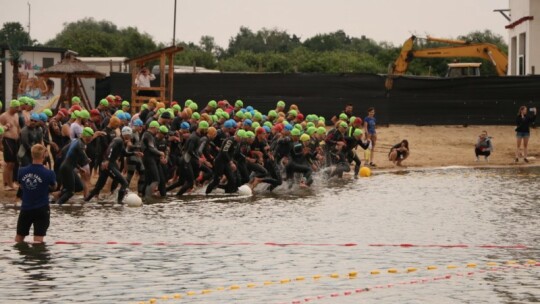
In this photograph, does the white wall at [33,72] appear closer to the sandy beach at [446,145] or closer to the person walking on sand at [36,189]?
the sandy beach at [446,145]

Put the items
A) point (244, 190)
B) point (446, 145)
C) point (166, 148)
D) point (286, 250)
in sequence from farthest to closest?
point (446, 145), point (244, 190), point (166, 148), point (286, 250)

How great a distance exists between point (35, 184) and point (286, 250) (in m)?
3.98

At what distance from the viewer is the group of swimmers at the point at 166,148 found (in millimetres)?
25125

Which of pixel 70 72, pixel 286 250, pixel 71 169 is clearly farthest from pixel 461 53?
pixel 286 250

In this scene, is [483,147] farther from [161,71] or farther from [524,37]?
[524,37]

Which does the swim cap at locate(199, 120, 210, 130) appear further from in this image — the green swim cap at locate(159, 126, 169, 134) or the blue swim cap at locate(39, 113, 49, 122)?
the blue swim cap at locate(39, 113, 49, 122)

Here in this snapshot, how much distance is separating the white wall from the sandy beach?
44.1 ft

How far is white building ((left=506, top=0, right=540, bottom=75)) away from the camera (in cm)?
5106

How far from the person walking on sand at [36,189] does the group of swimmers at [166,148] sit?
5.22 meters

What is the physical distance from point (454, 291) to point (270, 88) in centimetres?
2757

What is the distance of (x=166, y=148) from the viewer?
88.9 feet

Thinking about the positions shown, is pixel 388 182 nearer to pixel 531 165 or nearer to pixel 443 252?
pixel 531 165

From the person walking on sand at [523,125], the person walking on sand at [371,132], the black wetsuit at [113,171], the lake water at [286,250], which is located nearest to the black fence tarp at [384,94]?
the person walking on sand at [523,125]

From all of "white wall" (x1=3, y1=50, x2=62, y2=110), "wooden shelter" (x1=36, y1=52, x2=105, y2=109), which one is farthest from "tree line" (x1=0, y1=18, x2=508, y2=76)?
"wooden shelter" (x1=36, y1=52, x2=105, y2=109)
